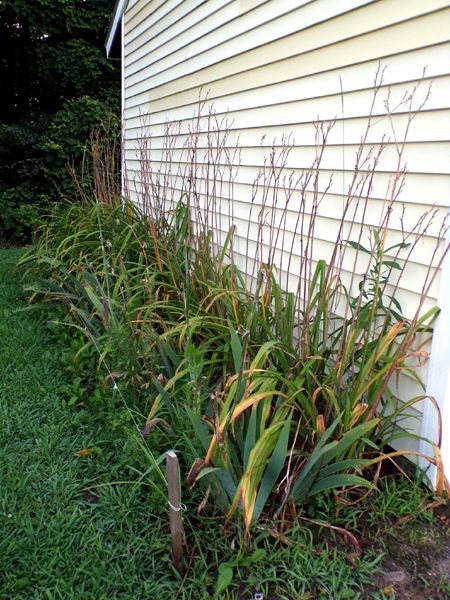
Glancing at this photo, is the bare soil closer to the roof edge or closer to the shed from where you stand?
the shed

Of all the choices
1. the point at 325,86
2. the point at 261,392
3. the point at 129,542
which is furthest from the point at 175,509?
the point at 325,86

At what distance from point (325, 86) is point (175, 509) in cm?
237

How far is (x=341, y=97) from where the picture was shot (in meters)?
2.99

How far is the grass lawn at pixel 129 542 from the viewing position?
195 centimetres

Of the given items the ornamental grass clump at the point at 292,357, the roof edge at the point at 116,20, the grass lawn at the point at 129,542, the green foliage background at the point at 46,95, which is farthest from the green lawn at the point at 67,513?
the green foliage background at the point at 46,95

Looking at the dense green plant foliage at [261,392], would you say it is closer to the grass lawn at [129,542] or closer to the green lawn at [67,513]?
the grass lawn at [129,542]

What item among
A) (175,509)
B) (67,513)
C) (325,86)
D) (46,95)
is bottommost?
(67,513)

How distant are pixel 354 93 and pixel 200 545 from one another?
89.2 inches

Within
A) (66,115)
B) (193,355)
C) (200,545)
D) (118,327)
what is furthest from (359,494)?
(66,115)

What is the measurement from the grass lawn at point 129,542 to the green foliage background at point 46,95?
26.8 feet

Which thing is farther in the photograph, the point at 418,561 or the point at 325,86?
the point at 325,86

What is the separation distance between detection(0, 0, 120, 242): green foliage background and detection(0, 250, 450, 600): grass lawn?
8.17 meters

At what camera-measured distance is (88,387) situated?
3.46 metres

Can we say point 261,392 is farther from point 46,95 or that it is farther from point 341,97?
point 46,95
